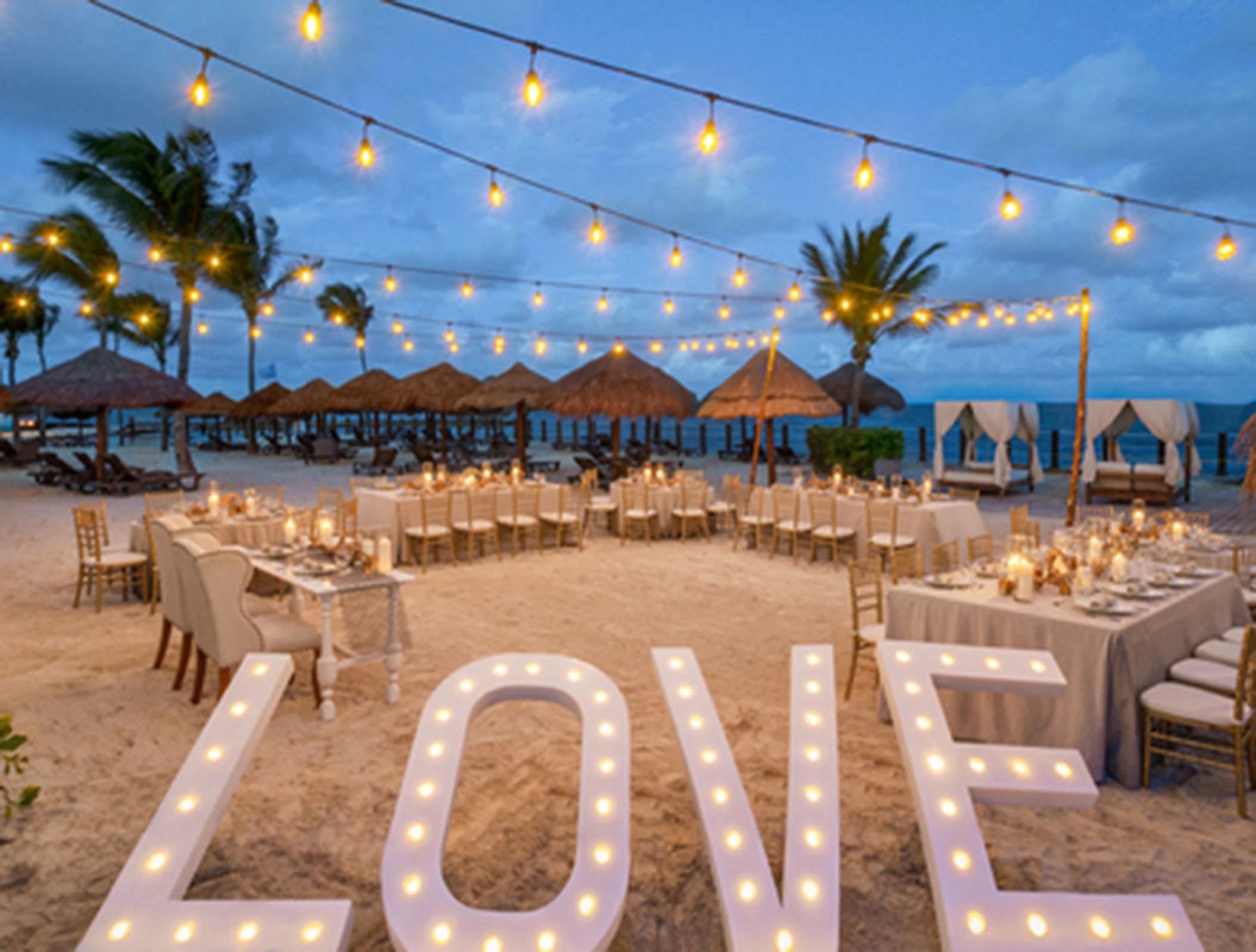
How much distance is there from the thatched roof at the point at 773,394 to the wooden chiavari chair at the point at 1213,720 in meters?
7.97

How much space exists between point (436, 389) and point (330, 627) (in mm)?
13994

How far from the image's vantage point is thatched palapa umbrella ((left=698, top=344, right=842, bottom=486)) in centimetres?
1188

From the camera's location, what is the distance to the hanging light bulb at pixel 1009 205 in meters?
5.68

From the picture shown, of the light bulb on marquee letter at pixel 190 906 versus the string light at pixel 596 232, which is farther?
the string light at pixel 596 232

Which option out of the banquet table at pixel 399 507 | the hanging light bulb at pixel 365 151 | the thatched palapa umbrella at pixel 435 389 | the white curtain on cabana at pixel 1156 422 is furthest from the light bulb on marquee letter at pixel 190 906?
the thatched palapa umbrella at pixel 435 389

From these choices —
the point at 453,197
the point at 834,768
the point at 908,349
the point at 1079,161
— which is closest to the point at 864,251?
the point at 908,349

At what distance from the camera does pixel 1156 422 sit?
1328 centimetres

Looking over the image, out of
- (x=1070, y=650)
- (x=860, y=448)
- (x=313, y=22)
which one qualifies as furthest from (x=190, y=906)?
(x=860, y=448)

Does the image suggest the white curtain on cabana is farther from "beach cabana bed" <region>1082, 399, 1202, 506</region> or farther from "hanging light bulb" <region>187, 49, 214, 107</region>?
"hanging light bulb" <region>187, 49, 214, 107</region>

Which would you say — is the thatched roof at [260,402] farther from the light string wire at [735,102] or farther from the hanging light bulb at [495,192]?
the light string wire at [735,102]

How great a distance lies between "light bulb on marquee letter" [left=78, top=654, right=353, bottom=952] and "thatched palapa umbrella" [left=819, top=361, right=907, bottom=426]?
2111cm

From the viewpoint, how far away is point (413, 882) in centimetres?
183

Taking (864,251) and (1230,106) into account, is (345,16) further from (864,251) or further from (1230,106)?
(864,251)

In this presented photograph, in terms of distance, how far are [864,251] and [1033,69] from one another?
8.15 metres
